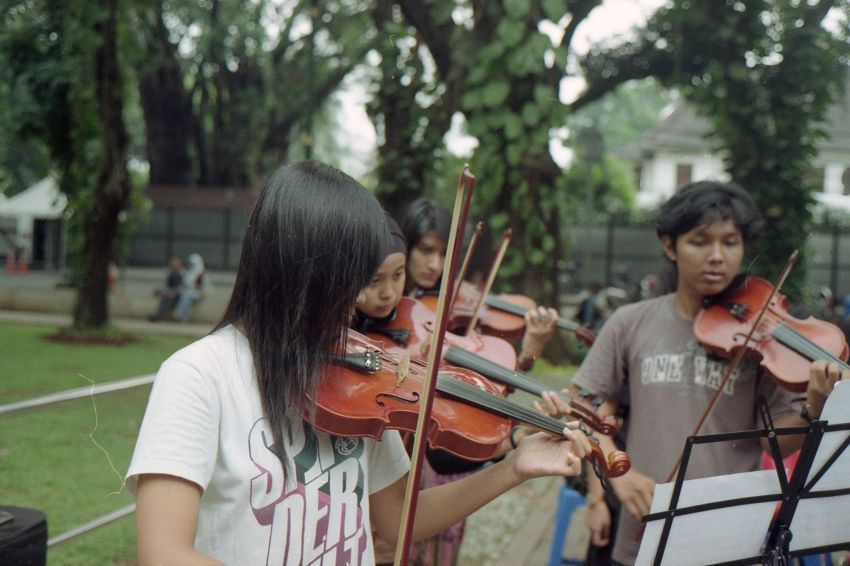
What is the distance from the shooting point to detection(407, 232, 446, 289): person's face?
3.15 m

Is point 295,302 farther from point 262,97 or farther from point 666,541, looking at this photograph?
point 262,97

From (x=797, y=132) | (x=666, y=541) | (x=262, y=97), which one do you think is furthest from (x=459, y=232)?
(x=262, y=97)

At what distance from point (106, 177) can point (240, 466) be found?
10.1 meters

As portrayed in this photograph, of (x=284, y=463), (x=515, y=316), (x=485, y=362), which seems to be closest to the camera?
(x=284, y=463)

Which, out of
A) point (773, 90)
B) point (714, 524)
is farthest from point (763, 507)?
point (773, 90)

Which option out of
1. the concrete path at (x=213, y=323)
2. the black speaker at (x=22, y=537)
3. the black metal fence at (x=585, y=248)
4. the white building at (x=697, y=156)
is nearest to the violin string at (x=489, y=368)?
the black speaker at (x=22, y=537)

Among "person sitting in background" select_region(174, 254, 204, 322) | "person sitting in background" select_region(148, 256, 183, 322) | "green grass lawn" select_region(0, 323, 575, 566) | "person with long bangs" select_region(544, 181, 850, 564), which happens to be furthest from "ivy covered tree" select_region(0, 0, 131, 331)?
"person with long bangs" select_region(544, 181, 850, 564)

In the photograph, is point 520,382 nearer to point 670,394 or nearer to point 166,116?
point 670,394

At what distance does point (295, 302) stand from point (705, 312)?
156 cm

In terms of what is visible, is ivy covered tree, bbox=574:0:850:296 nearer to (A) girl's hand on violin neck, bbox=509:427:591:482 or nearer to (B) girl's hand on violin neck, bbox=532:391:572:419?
(B) girl's hand on violin neck, bbox=532:391:572:419

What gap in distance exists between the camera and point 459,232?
1.31 metres

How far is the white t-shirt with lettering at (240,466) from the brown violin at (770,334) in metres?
1.35

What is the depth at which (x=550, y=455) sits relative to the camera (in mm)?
1734

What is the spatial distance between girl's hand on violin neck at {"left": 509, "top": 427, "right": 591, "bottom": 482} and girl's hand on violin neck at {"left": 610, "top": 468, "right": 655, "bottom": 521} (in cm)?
79
